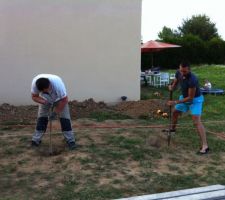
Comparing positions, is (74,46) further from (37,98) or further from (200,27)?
(200,27)

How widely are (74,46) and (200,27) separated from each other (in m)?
45.7

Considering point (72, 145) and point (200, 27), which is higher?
point (200, 27)

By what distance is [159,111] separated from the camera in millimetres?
11391

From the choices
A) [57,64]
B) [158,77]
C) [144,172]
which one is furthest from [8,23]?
[158,77]

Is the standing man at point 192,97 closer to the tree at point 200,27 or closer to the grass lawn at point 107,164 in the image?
the grass lawn at point 107,164

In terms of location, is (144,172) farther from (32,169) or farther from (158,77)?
(158,77)

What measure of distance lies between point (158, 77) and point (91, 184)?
1427 centimetres

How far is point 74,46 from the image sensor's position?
12234mm

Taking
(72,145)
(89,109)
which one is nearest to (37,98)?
(72,145)

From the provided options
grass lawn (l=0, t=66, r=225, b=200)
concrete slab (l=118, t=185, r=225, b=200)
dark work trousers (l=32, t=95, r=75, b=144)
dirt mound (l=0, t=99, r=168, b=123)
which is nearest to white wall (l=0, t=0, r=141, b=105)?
dirt mound (l=0, t=99, r=168, b=123)

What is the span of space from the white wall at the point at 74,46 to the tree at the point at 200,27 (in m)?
43.6

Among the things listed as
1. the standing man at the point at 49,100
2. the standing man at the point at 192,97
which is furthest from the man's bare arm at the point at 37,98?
the standing man at the point at 192,97

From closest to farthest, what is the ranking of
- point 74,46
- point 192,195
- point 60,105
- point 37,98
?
point 192,195 → point 37,98 → point 60,105 → point 74,46

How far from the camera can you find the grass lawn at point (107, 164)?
19.2 ft
